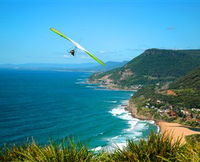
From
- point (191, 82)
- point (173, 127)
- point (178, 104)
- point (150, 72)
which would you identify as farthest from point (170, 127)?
point (150, 72)

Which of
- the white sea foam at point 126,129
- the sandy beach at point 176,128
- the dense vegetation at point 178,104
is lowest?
the sandy beach at point 176,128

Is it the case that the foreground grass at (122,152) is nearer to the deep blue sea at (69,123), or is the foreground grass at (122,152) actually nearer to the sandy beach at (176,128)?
the deep blue sea at (69,123)

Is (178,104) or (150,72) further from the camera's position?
(150,72)

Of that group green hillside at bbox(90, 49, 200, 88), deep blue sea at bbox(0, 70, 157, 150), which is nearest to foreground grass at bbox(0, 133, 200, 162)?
deep blue sea at bbox(0, 70, 157, 150)

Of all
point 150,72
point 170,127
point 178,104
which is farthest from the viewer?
point 150,72

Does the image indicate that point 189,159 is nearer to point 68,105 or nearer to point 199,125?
point 199,125

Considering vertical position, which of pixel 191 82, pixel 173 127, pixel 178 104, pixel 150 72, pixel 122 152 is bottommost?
pixel 173 127

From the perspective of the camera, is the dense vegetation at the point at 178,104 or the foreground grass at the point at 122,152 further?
the dense vegetation at the point at 178,104

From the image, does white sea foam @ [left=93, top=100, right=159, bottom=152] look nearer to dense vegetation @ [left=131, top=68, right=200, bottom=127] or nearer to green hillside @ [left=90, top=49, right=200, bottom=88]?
dense vegetation @ [left=131, top=68, right=200, bottom=127]

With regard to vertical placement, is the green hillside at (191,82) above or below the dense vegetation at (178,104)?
above

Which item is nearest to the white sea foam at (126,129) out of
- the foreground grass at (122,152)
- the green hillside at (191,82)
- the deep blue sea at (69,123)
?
the deep blue sea at (69,123)

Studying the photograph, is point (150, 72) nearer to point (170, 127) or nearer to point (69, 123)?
point (170, 127)

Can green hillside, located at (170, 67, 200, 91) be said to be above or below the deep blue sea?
above

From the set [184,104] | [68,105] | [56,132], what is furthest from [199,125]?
[68,105]
